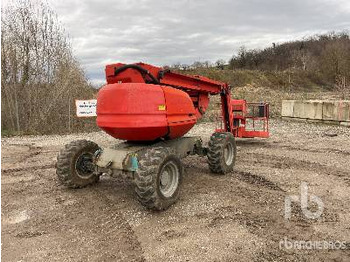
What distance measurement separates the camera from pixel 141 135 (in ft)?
17.4

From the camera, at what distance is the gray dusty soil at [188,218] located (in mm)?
3920

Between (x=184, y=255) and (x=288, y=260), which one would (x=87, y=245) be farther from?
(x=288, y=260)

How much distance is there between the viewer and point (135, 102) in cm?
507

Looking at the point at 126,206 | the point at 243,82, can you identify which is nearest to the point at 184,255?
the point at 126,206

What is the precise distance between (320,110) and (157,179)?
501 inches

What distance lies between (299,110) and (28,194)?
45.1 ft

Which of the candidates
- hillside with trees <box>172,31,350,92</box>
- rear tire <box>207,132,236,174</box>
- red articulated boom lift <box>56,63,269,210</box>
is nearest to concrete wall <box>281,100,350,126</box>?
hillside with trees <box>172,31,350,92</box>

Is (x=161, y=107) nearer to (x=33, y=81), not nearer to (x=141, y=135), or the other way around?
(x=141, y=135)

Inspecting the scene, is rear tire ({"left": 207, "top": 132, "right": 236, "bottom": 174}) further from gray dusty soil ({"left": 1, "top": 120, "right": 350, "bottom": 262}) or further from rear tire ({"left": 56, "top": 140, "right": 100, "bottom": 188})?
rear tire ({"left": 56, "top": 140, "right": 100, "bottom": 188})

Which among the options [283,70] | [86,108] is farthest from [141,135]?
[283,70]

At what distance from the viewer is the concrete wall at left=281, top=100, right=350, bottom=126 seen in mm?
14461

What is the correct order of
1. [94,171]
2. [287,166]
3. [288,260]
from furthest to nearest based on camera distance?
[287,166] < [94,171] < [288,260]

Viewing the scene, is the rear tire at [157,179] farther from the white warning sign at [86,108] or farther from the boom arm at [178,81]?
the white warning sign at [86,108]

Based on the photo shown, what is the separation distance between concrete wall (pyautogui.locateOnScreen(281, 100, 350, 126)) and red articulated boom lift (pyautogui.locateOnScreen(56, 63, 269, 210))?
10450 millimetres
